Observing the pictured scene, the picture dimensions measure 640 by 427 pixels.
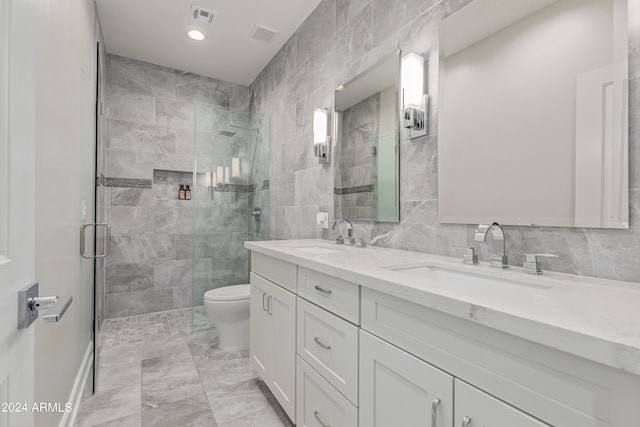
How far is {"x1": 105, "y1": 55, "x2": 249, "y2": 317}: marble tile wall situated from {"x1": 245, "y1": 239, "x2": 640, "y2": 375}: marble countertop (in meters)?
2.45

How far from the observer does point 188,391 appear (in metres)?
1.91

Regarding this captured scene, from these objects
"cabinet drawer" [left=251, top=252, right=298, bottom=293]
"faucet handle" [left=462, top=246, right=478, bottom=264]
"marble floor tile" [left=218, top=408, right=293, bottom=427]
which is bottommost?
"marble floor tile" [left=218, top=408, right=293, bottom=427]

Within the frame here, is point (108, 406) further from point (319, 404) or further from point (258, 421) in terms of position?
point (319, 404)

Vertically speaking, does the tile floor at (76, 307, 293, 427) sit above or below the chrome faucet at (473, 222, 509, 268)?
below

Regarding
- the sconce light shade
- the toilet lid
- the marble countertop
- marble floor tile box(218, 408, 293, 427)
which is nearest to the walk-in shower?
the sconce light shade

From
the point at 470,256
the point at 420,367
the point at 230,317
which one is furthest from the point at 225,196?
the point at 420,367

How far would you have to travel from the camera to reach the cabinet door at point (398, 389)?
2.53 ft

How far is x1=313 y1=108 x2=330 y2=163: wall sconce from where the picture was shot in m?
2.33

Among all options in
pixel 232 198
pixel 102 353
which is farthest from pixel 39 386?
pixel 232 198

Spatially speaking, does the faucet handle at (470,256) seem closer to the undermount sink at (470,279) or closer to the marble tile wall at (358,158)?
the undermount sink at (470,279)

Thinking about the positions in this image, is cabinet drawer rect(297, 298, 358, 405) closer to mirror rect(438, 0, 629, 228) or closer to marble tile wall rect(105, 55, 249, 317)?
mirror rect(438, 0, 629, 228)

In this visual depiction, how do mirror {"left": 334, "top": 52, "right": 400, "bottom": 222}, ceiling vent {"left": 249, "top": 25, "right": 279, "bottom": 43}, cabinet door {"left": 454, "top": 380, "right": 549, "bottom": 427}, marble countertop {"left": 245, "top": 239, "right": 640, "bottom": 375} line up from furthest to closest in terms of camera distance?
ceiling vent {"left": 249, "top": 25, "right": 279, "bottom": 43}, mirror {"left": 334, "top": 52, "right": 400, "bottom": 222}, cabinet door {"left": 454, "top": 380, "right": 549, "bottom": 427}, marble countertop {"left": 245, "top": 239, "right": 640, "bottom": 375}

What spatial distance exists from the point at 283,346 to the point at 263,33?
2.66 meters

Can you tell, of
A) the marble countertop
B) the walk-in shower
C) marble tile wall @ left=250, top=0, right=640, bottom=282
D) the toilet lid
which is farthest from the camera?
the walk-in shower
